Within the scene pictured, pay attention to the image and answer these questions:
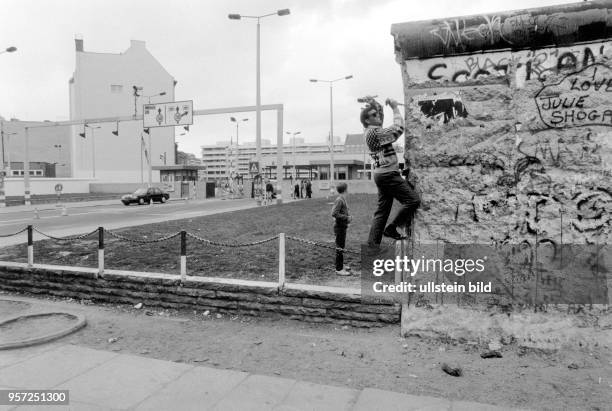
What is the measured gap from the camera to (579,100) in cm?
462

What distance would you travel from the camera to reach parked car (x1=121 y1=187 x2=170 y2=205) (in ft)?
116

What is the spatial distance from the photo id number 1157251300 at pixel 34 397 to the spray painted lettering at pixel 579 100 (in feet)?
17.1

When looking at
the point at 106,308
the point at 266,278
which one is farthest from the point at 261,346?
the point at 106,308

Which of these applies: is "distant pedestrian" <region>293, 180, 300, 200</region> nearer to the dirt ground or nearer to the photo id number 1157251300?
the dirt ground

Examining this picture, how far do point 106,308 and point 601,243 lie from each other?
6345 mm

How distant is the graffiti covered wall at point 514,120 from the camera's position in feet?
15.0

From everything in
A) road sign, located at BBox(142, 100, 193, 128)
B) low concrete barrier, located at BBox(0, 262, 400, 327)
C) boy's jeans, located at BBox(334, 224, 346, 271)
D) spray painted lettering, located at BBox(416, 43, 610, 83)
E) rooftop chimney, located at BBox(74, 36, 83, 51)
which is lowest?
low concrete barrier, located at BBox(0, 262, 400, 327)

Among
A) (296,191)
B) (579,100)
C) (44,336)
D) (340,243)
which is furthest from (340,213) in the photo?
(296,191)

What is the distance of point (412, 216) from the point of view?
17.1ft

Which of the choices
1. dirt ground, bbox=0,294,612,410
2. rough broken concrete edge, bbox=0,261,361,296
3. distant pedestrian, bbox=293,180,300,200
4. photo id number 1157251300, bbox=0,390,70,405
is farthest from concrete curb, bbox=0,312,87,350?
distant pedestrian, bbox=293,180,300,200

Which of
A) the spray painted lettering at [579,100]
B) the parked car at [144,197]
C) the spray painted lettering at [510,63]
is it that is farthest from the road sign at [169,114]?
the spray painted lettering at [579,100]

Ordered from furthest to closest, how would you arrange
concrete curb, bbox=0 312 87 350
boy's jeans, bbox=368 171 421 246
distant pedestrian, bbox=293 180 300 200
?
distant pedestrian, bbox=293 180 300 200
concrete curb, bbox=0 312 87 350
boy's jeans, bbox=368 171 421 246

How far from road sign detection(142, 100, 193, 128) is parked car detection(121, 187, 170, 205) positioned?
822cm

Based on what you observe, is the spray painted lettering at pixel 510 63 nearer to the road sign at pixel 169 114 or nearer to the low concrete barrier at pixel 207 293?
the low concrete barrier at pixel 207 293
